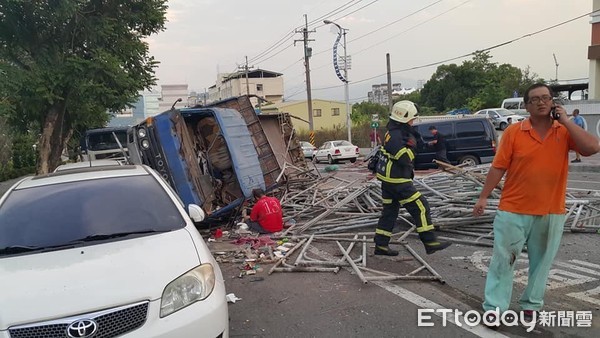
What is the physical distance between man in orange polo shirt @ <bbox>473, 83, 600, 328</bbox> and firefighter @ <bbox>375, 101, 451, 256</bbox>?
146 cm

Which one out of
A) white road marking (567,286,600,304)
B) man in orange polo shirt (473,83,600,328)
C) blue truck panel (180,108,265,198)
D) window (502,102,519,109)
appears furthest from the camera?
window (502,102,519,109)

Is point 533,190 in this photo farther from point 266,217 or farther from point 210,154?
point 210,154

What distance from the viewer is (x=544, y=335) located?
12.0 ft

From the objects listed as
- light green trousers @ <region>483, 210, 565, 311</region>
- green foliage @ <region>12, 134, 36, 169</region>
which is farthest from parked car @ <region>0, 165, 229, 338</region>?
green foliage @ <region>12, 134, 36, 169</region>

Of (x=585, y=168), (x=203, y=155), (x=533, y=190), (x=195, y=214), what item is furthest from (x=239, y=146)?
(x=585, y=168)

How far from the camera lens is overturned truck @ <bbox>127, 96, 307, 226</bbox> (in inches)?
327

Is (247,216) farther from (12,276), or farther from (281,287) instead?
(12,276)

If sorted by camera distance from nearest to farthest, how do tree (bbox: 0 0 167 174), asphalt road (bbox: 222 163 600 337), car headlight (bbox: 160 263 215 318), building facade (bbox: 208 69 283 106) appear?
car headlight (bbox: 160 263 215 318)
asphalt road (bbox: 222 163 600 337)
tree (bbox: 0 0 167 174)
building facade (bbox: 208 69 283 106)

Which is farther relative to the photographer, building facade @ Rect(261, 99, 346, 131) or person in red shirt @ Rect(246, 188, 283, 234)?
building facade @ Rect(261, 99, 346, 131)

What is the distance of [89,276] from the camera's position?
9.82 ft

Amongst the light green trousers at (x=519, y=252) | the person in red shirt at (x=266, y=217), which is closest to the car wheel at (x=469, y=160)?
the person in red shirt at (x=266, y=217)

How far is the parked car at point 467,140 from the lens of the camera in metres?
14.7

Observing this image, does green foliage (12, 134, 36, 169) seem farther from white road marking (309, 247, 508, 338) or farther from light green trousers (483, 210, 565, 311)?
light green trousers (483, 210, 565, 311)

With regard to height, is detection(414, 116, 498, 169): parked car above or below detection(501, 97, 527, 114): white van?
below
